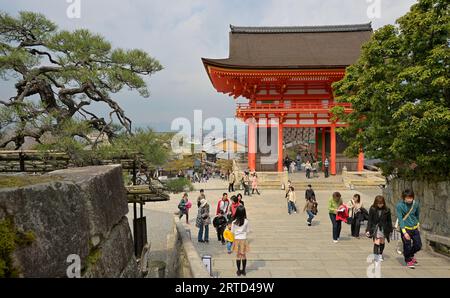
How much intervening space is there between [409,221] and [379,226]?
1.83 feet

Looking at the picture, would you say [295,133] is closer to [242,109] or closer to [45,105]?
[242,109]

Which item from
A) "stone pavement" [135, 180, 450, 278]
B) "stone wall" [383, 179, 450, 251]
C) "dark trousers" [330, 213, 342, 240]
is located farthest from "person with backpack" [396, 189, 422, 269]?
"dark trousers" [330, 213, 342, 240]

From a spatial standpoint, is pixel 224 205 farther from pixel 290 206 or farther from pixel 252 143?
pixel 252 143

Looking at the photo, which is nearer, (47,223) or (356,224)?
(47,223)

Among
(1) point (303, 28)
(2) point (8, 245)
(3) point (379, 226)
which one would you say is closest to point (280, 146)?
(1) point (303, 28)

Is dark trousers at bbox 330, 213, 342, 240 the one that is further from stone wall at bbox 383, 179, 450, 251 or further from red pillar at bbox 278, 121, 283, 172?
red pillar at bbox 278, 121, 283, 172

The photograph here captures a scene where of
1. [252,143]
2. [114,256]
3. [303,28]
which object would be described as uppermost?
[303,28]

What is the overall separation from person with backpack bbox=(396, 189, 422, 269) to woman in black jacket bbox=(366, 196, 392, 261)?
1.20 ft

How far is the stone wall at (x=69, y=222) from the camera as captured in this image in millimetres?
2454

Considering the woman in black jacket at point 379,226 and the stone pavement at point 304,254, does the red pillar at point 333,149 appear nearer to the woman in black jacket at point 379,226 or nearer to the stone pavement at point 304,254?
the stone pavement at point 304,254

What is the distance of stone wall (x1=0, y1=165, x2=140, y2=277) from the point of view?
2454mm

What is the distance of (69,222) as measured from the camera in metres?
2.89

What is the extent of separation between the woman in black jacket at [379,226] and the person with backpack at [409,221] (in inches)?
14.4
